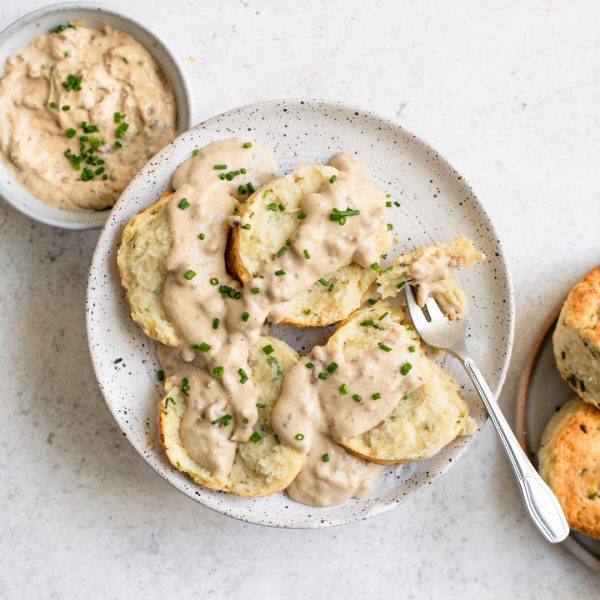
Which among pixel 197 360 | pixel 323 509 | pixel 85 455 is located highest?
pixel 197 360

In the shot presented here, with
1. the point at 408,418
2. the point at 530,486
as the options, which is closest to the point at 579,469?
the point at 530,486

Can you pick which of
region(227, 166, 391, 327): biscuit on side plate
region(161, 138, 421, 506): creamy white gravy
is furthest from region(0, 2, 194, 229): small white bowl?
region(227, 166, 391, 327): biscuit on side plate

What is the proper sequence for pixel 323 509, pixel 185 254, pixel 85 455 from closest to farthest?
pixel 185 254 < pixel 323 509 < pixel 85 455

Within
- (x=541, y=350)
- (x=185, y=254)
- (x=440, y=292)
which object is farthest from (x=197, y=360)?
(x=541, y=350)

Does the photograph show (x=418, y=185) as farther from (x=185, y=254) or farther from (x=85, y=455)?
(x=85, y=455)

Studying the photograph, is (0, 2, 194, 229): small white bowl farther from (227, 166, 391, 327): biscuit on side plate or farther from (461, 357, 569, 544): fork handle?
(461, 357, 569, 544): fork handle

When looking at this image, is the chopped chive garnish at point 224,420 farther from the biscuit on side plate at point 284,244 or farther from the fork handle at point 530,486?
the fork handle at point 530,486

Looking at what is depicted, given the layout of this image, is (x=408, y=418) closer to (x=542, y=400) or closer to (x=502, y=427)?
(x=502, y=427)
